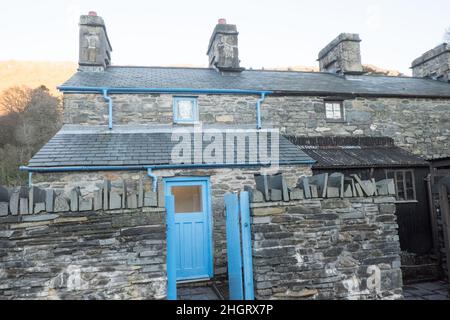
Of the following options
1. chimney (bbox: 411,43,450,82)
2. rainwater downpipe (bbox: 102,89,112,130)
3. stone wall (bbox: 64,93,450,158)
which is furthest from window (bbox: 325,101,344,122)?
rainwater downpipe (bbox: 102,89,112,130)

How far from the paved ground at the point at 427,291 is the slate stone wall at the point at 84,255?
5291 mm

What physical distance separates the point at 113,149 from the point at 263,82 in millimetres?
5513

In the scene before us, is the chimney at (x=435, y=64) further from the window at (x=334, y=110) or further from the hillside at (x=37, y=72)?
the hillside at (x=37, y=72)

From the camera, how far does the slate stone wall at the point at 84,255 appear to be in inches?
124

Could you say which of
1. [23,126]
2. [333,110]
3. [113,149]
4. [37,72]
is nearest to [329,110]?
[333,110]

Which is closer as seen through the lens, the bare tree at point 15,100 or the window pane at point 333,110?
the window pane at point 333,110

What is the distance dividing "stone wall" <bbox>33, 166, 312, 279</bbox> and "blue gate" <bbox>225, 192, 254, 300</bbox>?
7.95 feet

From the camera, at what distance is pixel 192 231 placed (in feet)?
22.4

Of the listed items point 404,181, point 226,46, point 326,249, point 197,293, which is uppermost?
point 226,46

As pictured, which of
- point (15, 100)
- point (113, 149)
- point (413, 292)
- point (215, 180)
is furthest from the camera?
point (15, 100)

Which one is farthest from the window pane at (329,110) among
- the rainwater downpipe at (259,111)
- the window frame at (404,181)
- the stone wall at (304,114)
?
the window frame at (404,181)

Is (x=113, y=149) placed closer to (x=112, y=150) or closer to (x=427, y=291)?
(x=112, y=150)
